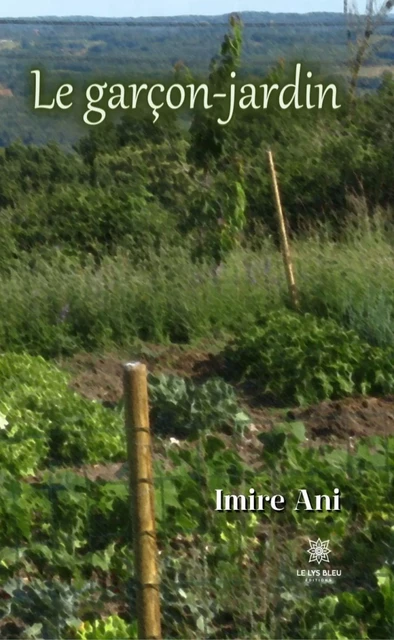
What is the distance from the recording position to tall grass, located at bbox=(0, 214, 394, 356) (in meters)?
8.19

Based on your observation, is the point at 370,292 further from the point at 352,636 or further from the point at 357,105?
the point at 357,105

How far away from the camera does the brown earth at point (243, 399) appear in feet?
19.8

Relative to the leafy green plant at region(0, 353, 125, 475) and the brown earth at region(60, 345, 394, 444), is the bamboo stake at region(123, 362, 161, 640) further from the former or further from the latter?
the brown earth at region(60, 345, 394, 444)

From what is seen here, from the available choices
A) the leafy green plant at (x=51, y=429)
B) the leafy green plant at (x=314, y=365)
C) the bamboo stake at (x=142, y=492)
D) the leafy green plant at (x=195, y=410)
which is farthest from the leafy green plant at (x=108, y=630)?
the leafy green plant at (x=314, y=365)

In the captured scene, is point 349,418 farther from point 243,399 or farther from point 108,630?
point 108,630

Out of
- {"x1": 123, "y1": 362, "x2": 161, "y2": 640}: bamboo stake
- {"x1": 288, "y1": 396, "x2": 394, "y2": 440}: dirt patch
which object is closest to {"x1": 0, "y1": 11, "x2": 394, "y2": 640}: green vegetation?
{"x1": 288, "y1": 396, "x2": 394, "y2": 440}: dirt patch

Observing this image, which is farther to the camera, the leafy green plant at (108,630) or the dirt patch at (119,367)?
the dirt patch at (119,367)

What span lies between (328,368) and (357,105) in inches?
536

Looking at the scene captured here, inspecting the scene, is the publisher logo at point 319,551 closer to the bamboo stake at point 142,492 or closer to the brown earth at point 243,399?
the bamboo stake at point 142,492

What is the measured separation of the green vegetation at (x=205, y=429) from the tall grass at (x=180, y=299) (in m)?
0.02

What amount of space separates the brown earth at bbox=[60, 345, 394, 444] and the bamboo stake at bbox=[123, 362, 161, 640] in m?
2.92

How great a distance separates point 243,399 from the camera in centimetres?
675

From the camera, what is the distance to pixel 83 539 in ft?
14.4

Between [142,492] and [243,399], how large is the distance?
151 inches
